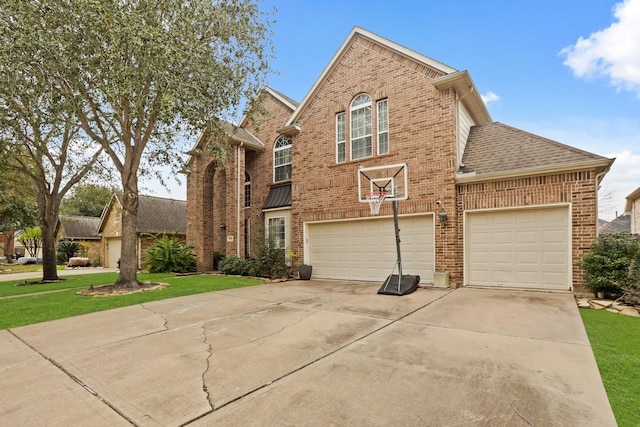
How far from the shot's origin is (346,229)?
11.6 m

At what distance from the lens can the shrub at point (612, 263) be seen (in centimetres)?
683

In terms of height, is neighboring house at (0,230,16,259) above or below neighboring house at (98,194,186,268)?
below

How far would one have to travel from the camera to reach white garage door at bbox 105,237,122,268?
79.6 feet

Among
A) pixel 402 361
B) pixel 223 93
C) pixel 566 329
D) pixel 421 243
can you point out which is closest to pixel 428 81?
pixel 421 243

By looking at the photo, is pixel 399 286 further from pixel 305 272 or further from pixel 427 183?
pixel 305 272

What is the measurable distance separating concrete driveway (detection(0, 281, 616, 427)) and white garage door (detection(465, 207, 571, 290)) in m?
2.28

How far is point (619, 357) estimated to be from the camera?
150 inches

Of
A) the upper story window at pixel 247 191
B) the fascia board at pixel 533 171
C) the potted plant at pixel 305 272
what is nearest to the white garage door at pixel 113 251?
the upper story window at pixel 247 191

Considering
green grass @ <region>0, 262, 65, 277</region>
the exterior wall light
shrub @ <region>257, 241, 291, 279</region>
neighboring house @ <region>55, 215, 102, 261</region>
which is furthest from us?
neighboring house @ <region>55, 215, 102, 261</region>

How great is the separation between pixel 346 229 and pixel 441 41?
25.4 ft

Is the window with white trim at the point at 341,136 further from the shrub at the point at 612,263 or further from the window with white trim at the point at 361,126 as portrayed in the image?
the shrub at the point at 612,263

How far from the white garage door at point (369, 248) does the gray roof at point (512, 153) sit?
7.61ft

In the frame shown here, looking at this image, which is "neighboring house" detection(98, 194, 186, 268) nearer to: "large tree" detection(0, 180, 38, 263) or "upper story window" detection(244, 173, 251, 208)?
"large tree" detection(0, 180, 38, 263)

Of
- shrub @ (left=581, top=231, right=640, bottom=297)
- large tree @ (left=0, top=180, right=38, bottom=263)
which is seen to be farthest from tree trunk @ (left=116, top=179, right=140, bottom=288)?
shrub @ (left=581, top=231, right=640, bottom=297)
